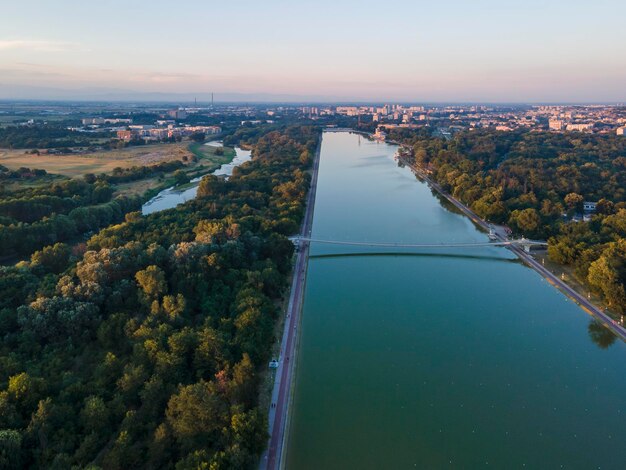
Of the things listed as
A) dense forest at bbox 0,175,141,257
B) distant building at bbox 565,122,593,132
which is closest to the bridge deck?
dense forest at bbox 0,175,141,257

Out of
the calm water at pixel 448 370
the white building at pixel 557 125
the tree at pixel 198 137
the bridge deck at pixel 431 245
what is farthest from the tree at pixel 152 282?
the white building at pixel 557 125

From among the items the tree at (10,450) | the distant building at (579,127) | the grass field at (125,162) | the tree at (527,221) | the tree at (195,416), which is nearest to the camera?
the tree at (10,450)

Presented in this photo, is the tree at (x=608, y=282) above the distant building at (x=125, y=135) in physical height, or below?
below

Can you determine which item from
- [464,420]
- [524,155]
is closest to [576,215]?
[524,155]

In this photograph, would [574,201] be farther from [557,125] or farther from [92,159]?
[557,125]

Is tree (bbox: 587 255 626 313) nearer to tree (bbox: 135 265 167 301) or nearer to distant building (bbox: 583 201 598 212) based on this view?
distant building (bbox: 583 201 598 212)

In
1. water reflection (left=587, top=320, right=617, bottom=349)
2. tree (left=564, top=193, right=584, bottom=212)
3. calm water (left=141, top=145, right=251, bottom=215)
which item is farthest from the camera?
calm water (left=141, top=145, right=251, bottom=215)

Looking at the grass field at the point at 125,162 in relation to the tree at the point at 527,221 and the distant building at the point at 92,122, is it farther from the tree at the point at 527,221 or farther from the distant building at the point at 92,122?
the distant building at the point at 92,122
